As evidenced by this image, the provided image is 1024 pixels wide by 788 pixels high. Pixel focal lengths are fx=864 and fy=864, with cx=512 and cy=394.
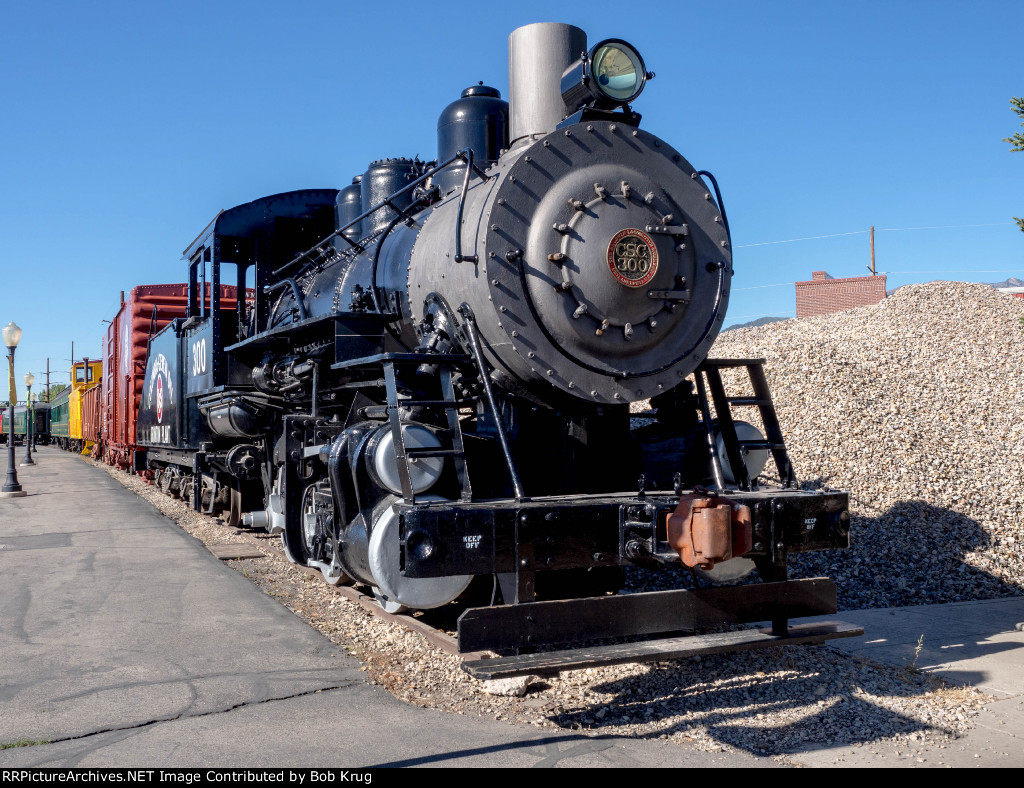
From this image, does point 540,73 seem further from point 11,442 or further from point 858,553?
point 11,442

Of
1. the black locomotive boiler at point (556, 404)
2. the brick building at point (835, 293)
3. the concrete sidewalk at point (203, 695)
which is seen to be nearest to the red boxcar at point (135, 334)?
the concrete sidewalk at point (203, 695)

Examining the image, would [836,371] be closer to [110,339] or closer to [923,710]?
[923,710]

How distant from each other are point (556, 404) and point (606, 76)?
183 cm

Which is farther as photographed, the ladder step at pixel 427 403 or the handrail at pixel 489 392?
the ladder step at pixel 427 403

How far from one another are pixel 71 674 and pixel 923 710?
14.1 ft

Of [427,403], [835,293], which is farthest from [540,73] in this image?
[835,293]

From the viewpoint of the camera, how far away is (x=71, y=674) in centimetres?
453

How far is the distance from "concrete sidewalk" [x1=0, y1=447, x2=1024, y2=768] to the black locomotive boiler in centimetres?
43

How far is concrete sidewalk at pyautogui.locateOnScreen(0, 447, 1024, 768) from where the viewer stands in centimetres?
345

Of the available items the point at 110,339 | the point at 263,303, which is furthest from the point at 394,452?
the point at 110,339

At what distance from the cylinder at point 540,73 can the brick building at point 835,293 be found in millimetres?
20646

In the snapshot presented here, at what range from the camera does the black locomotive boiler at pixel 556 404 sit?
3924 mm

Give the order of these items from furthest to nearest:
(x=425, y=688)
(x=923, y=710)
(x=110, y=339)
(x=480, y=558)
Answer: (x=110, y=339) → (x=425, y=688) → (x=923, y=710) → (x=480, y=558)

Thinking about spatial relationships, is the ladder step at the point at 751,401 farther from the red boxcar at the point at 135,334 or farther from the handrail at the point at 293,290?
the red boxcar at the point at 135,334
